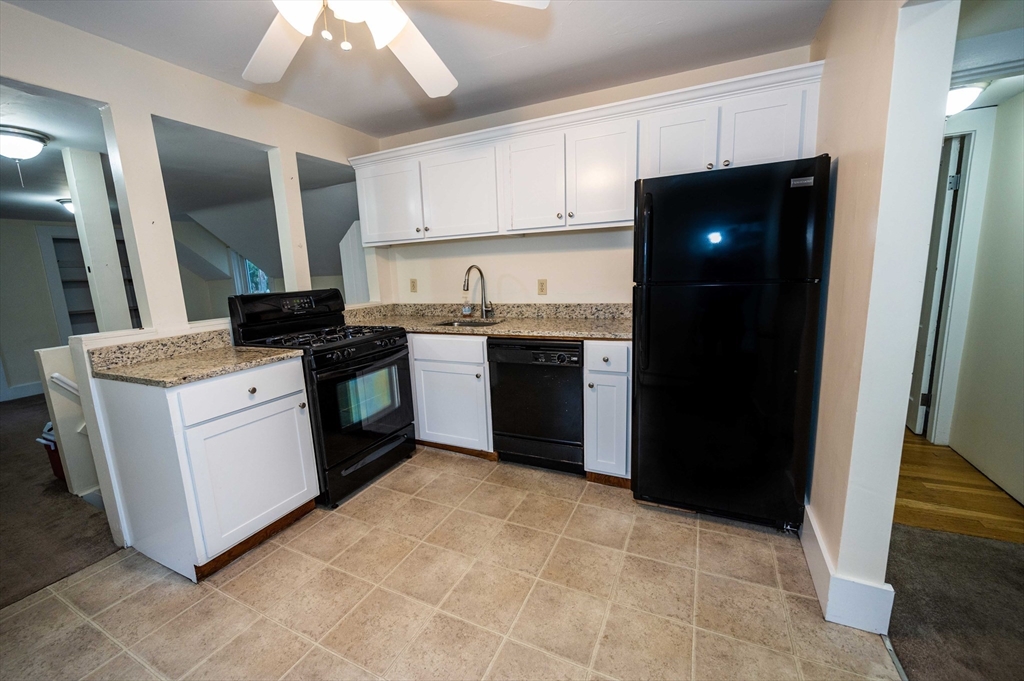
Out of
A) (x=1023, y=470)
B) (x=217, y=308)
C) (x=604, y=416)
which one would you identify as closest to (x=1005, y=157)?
(x=1023, y=470)

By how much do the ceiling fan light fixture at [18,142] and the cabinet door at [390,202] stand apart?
1853mm

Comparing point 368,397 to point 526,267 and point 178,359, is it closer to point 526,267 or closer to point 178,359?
point 178,359

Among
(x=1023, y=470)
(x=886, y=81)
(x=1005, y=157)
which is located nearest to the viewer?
(x=886, y=81)

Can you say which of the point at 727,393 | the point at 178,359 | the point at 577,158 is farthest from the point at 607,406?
the point at 178,359

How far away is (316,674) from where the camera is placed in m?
1.31

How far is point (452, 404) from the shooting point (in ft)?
8.99

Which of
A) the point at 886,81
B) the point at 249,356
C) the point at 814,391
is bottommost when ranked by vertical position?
the point at 814,391

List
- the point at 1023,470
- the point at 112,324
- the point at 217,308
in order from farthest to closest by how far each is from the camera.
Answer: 1. the point at 217,308
2. the point at 112,324
3. the point at 1023,470

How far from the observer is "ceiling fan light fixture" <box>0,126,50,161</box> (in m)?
2.36

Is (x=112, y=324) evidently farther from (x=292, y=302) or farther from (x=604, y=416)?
(x=604, y=416)

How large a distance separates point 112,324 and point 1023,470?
5.49 m

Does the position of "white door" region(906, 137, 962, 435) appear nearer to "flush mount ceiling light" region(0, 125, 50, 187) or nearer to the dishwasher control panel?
the dishwasher control panel

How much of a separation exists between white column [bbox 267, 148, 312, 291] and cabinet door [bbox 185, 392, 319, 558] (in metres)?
1.08

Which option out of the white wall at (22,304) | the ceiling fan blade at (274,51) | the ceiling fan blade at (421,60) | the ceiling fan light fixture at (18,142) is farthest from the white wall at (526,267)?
the white wall at (22,304)
